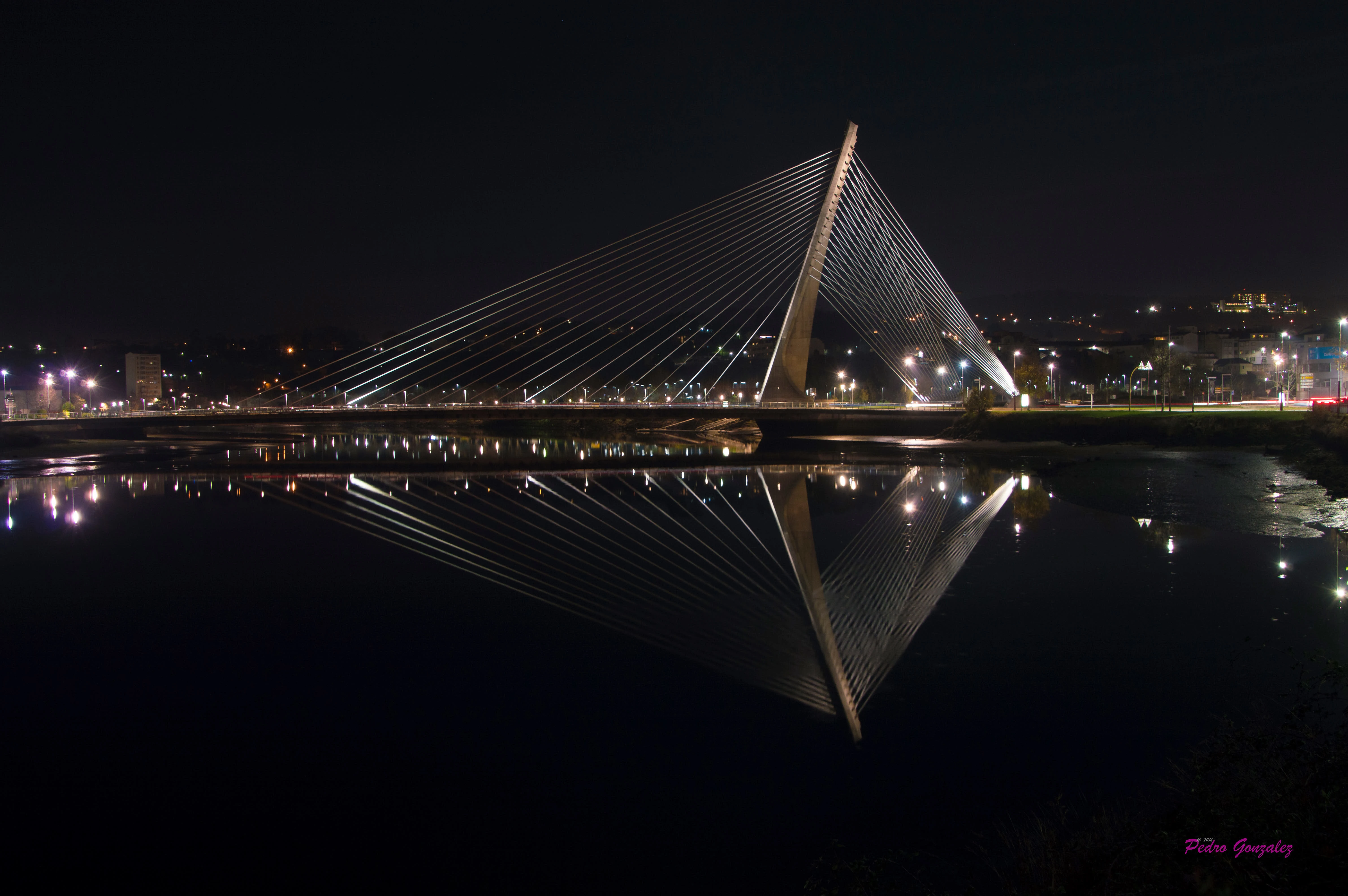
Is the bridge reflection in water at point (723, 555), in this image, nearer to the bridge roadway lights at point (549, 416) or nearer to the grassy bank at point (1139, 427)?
the grassy bank at point (1139, 427)

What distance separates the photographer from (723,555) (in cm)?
1548

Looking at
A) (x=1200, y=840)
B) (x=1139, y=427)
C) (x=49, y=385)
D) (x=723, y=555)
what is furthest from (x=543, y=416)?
(x=1200, y=840)

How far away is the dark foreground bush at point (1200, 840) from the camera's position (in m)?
3.92

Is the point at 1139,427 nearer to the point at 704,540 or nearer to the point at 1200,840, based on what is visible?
the point at 704,540

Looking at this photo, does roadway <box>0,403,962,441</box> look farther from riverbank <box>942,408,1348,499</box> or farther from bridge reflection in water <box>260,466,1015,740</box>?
bridge reflection in water <box>260,466,1015,740</box>

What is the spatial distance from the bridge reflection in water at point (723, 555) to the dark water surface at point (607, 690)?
0.09 metres

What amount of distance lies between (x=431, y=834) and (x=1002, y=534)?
12.9 metres

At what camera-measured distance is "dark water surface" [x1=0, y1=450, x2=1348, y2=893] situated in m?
5.64

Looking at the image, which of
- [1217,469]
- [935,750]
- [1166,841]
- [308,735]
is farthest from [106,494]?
[1217,469]

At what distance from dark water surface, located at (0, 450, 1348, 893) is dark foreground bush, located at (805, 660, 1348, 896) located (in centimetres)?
27

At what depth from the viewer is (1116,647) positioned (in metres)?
8.93

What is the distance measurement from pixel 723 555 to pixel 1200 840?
11278mm
